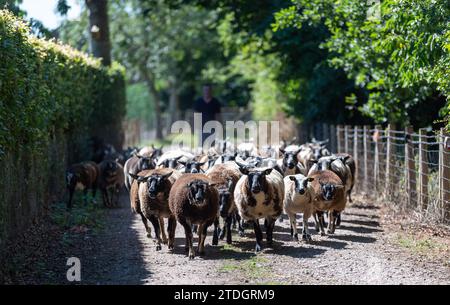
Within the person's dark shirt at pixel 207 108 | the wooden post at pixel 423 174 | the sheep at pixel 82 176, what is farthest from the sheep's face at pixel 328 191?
the person's dark shirt at pixel 207 108

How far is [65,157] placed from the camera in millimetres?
17266

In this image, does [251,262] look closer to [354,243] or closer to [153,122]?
[354,243]

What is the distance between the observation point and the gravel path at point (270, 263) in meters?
9.23

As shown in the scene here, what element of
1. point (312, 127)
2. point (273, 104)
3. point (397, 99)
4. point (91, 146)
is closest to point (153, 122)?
point (273, 104)

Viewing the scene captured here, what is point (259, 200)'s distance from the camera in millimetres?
11594

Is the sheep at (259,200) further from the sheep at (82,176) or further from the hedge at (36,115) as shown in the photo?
the sheep at (82,176)

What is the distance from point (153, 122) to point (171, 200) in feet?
202

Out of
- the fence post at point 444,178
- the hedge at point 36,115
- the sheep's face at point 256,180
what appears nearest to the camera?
the hedge at point 36,115

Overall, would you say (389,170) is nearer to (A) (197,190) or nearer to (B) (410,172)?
(B) (410,172)

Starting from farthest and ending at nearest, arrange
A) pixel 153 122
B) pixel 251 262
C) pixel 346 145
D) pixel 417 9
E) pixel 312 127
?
pixel 153 122 < pixel 312 127 < pixel 346 145 < pixel 417 9 < pixel 251 262

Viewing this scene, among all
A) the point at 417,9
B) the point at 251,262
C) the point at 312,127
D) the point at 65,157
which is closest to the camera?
the point at 251,262

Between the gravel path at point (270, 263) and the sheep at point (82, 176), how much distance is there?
10.2 ft

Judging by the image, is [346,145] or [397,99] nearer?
[397,99]

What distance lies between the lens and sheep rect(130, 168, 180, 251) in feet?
38.4
